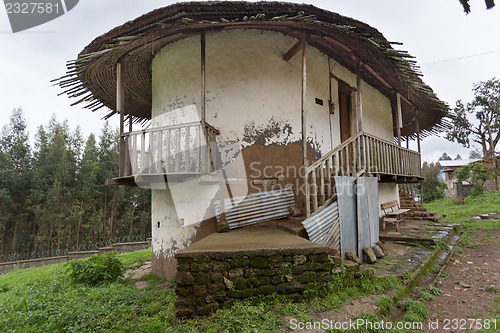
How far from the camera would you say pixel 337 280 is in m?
3.91

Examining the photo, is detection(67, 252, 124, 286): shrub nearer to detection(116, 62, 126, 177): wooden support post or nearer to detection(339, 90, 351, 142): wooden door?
detection(116, 62, 126, 177): wooden support post

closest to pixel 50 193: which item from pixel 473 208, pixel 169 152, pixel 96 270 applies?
pixel 96 270

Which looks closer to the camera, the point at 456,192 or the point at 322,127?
the point at 322,127

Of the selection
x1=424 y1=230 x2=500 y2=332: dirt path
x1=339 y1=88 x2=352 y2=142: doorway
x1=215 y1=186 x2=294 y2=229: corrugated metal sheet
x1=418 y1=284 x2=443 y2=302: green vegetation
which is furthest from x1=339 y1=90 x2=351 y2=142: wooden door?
x1=418 y1=284 x2=443 y2=302: green vegetation

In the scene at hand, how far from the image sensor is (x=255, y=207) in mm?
5512

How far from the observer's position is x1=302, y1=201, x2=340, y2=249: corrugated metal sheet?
178 inches

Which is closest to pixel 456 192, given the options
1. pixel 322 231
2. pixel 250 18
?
pixel 322 231

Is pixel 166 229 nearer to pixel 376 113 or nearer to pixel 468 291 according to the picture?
pixel 468 291

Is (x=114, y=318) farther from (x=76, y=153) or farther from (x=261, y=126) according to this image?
(x=76, y=153)

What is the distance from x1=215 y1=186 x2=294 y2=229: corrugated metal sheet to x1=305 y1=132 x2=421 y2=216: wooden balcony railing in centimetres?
61

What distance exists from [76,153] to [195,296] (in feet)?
76.2

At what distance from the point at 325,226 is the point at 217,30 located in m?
4.27

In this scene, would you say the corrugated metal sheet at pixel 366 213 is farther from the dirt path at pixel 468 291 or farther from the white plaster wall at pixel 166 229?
the white plaster wall at pixel 166 229

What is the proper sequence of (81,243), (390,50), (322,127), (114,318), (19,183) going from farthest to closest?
(81,243) → (19,183) → (322,127) → (390,50) → (114,318)
